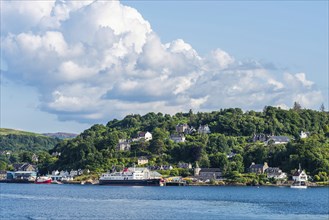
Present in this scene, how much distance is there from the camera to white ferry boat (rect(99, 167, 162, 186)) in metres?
144

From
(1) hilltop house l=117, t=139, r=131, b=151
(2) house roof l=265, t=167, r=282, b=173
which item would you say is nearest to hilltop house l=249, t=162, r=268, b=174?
(2) house roof l=265, t=167, r=282, b=173

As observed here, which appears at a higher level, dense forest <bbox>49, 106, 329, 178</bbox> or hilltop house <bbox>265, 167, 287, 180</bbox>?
dense forest <bbox>49, 106, 329, 178</bbox>

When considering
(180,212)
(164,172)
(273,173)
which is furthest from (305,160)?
(180,212)

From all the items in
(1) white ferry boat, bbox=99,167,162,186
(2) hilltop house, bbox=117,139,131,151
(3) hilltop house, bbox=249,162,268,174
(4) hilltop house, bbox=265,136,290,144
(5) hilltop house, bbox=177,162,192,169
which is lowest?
(1) white ferry boat, bbox=99,167,162,186

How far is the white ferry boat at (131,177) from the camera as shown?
144 meters

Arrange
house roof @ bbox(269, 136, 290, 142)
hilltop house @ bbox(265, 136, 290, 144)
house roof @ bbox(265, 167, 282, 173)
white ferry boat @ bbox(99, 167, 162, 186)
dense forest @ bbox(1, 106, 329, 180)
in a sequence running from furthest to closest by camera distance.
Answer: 1. house roof @ bbox(269, 136, 290, 142)
2. hilltop house @ bbox(265, 136, 290, 144)
3. dense forest @ bbox(1, 106, 329, 180)
4. white ferry boat @ bbox(99, 167, 162, 186)
5. house roof @ bbox(265, 167, 282, 173)

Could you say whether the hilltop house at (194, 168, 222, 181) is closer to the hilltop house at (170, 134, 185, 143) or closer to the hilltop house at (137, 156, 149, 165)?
the hilltop house at (137, 156, 149, 165)

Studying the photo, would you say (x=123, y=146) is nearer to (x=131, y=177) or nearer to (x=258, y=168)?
(x=131, y=177)

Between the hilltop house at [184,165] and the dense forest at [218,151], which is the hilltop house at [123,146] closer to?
the dense forest at [218,151]

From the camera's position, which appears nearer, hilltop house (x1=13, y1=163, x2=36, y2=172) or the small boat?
the small boat

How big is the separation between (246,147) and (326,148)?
22.7m

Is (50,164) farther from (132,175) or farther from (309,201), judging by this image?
(309,201)

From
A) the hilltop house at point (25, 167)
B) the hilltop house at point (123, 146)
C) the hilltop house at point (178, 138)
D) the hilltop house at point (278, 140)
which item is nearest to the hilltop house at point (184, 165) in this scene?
the hilltop house at point (123, 146)

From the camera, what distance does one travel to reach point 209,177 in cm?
14650
